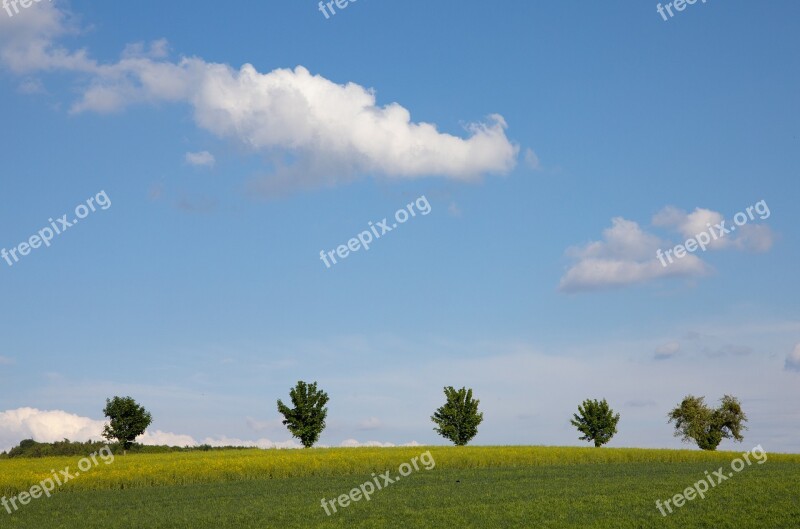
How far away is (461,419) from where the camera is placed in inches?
3445

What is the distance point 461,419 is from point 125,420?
39505 millimetres

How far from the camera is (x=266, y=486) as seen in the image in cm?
4141

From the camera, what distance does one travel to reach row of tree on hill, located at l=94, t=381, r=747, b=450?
8325 centimetres

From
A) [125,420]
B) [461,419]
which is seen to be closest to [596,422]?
[461,419]

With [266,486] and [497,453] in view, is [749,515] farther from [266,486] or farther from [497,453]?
[497,453]

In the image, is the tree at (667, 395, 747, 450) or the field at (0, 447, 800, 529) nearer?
the field at (0, 447, 800, 529)

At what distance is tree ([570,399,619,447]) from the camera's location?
94375mm

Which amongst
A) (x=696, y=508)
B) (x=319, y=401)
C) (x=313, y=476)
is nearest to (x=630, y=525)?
(x=696, y=508)

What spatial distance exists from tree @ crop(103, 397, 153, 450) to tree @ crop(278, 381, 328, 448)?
18.4m

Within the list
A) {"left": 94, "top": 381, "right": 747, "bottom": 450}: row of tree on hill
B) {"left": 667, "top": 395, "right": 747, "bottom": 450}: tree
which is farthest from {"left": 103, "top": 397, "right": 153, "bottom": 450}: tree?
{"left": 667, "top": 395, "right": 747, "bottom": 450}: tree

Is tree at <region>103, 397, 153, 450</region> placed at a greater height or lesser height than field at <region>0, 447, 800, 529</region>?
greater

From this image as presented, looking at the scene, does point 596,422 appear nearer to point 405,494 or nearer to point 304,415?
point 304,415

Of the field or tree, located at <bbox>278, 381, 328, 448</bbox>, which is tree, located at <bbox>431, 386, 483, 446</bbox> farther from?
the field

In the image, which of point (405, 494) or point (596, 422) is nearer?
point (405, 494)
